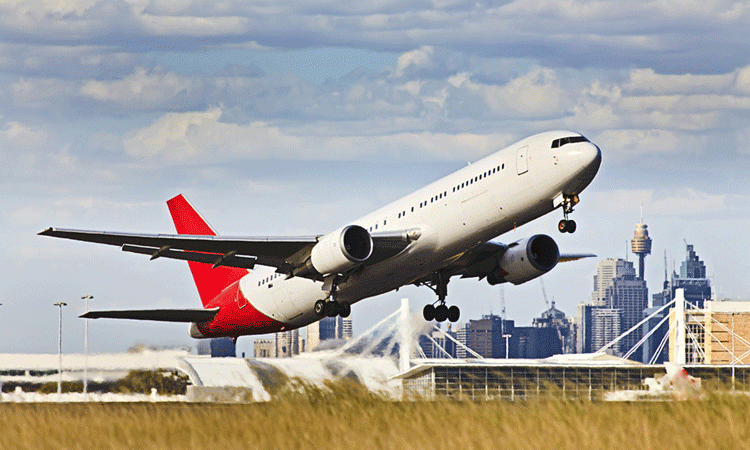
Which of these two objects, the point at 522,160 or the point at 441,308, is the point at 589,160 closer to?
the point at 522,160

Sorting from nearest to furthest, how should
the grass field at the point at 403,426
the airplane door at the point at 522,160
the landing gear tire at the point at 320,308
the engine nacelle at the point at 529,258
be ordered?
1. the grass field at the point at 403,426
2. the airplane door at the point at 522,160
3. the landing gear tire at the point at 320,308
4. the engine nacelle at the point at 529,258

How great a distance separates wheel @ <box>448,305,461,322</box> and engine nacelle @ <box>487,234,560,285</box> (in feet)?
10.1

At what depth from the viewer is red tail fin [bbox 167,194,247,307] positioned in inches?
1946

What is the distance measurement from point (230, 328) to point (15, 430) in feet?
86.5

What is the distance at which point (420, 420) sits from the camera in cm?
1881

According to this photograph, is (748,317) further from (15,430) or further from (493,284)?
(15,430)

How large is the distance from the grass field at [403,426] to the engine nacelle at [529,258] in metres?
22.7

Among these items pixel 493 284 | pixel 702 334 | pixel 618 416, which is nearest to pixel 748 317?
pixel 702 334

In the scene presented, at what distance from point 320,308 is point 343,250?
193 inches

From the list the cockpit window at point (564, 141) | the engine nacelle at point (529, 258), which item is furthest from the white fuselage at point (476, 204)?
the engine nacelle at point (529, 258)

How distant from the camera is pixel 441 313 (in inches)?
1807

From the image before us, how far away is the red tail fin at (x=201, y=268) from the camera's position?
162ft

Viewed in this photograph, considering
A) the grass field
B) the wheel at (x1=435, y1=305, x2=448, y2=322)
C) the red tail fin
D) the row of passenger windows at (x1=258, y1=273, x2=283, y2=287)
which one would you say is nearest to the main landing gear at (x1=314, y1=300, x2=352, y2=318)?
the row of passenger windows at (x1=258, y1=273, x2=283, y2=287)

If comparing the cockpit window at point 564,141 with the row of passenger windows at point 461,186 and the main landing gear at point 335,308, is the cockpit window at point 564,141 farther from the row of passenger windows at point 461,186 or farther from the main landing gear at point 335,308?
the main landing gear at point 335,308
